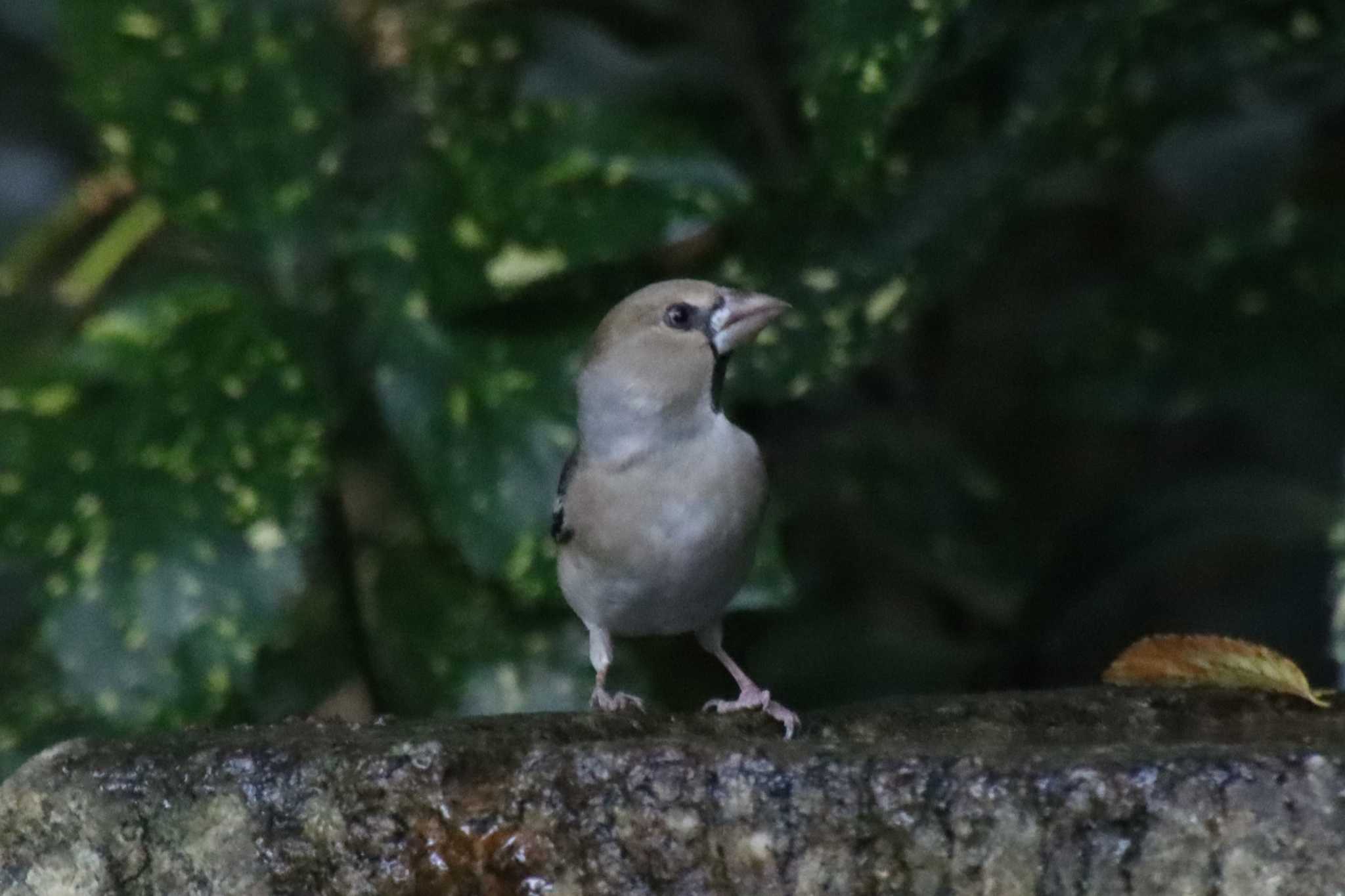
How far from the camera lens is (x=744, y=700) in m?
2.78

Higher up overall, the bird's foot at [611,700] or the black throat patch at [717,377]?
the black throat patch at [717,377]

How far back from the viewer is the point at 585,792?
186cm

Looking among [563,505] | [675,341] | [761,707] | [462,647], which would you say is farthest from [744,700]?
[462,647]

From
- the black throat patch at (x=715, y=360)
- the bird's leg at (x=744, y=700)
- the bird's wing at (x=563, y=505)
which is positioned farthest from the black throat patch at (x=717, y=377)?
the bird's leg at (x=744, y=700)

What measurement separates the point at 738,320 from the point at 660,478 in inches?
11.0

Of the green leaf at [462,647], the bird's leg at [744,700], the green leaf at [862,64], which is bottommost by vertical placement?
the green leaf at [462,647]

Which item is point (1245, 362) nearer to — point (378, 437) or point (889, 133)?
point (889, 133)

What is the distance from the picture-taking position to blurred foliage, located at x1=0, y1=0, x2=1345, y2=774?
124 inches

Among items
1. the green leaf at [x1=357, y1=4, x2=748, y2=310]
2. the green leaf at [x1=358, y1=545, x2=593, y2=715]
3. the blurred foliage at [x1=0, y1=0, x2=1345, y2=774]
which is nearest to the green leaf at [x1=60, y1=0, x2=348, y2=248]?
the blurred foliage at [x1=0, y1=0, x2=1345, y2=774]

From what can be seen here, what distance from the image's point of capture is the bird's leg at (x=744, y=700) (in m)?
2.42

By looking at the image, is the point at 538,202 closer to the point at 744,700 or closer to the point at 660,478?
the point at 660,478

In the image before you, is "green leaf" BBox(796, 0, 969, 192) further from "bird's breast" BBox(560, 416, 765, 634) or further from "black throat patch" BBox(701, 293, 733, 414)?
"bird's breast" BBox(560, 416, 765, 634)

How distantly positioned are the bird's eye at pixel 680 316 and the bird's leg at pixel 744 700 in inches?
19.8

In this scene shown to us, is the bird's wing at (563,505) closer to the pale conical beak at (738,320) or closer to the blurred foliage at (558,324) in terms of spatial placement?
the blurred foliage at (558,324)
